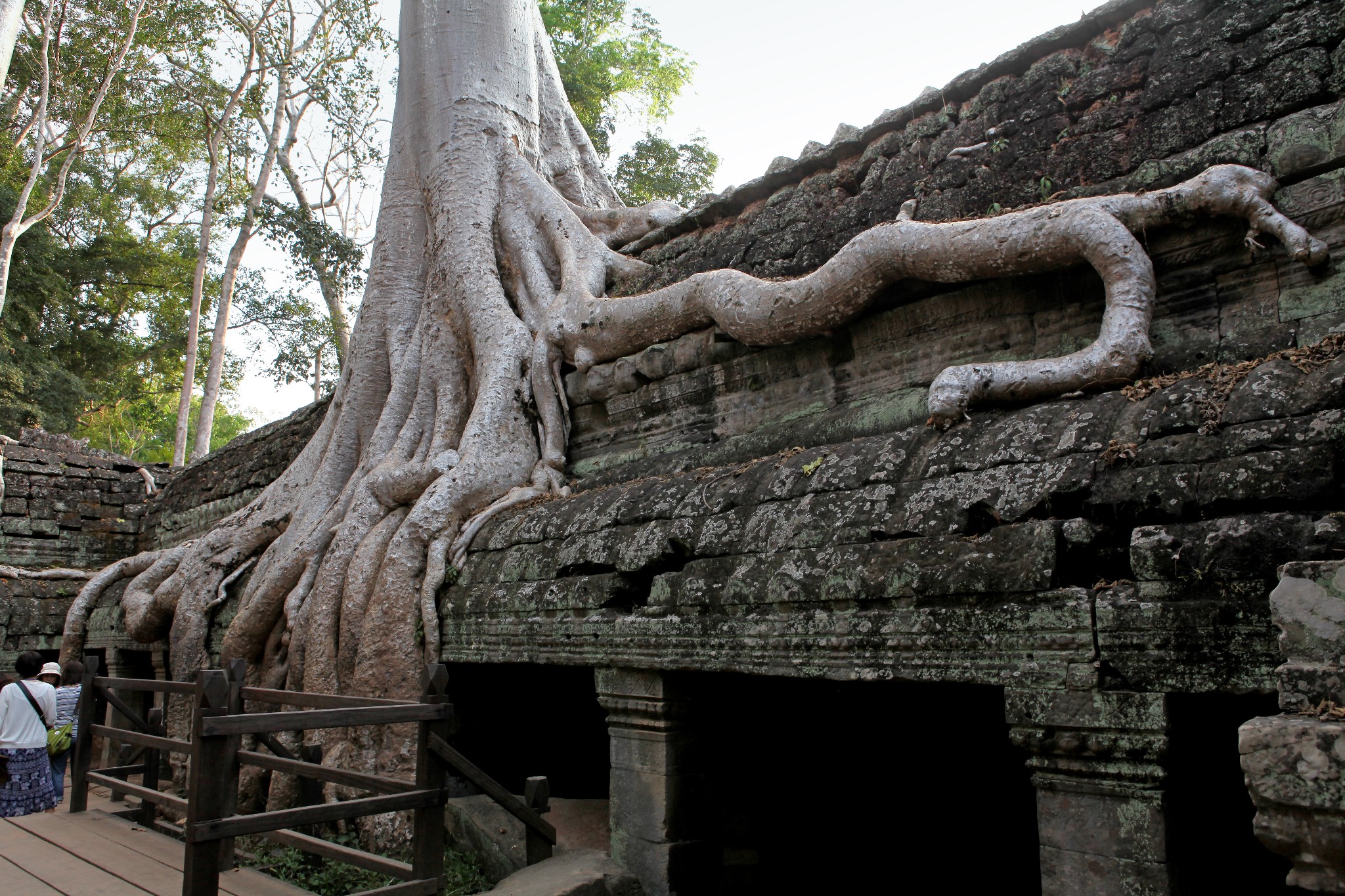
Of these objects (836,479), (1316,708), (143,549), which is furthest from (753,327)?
(143,549)

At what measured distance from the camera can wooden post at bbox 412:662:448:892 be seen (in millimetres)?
3354

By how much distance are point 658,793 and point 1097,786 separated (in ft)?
5.48

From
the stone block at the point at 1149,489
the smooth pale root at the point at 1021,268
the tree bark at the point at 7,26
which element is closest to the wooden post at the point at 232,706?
the smooth pale root at the point at 1021,268

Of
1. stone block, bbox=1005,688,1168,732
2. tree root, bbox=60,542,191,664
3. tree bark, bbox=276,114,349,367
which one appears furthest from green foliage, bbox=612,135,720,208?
stone block, bbox=1005,688,1168,732

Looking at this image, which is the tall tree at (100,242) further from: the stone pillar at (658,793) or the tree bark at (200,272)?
the stone pillar at (658,793)

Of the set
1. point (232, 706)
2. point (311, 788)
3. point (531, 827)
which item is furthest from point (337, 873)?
point (531, 827)

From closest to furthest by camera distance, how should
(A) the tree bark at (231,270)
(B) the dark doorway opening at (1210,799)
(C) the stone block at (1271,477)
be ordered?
1. (C) the stone block at (1271,477)
2. (B) the dark doorway opening at (1210,799)
3. (A) the tree bark at (231,270)

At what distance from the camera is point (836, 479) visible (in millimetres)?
3258

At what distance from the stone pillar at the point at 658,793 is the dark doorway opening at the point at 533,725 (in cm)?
150

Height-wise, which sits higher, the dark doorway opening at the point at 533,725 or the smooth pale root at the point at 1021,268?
the smooth pale root at the point at 1021,268

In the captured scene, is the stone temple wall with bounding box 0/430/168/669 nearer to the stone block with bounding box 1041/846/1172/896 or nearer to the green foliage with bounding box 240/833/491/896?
the green foliage with bounding box 240/833/491/896

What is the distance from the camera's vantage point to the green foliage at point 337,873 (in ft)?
13.8

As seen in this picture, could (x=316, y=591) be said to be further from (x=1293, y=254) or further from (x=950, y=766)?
(x=1293, y=254)

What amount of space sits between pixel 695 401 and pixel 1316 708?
134 inches
